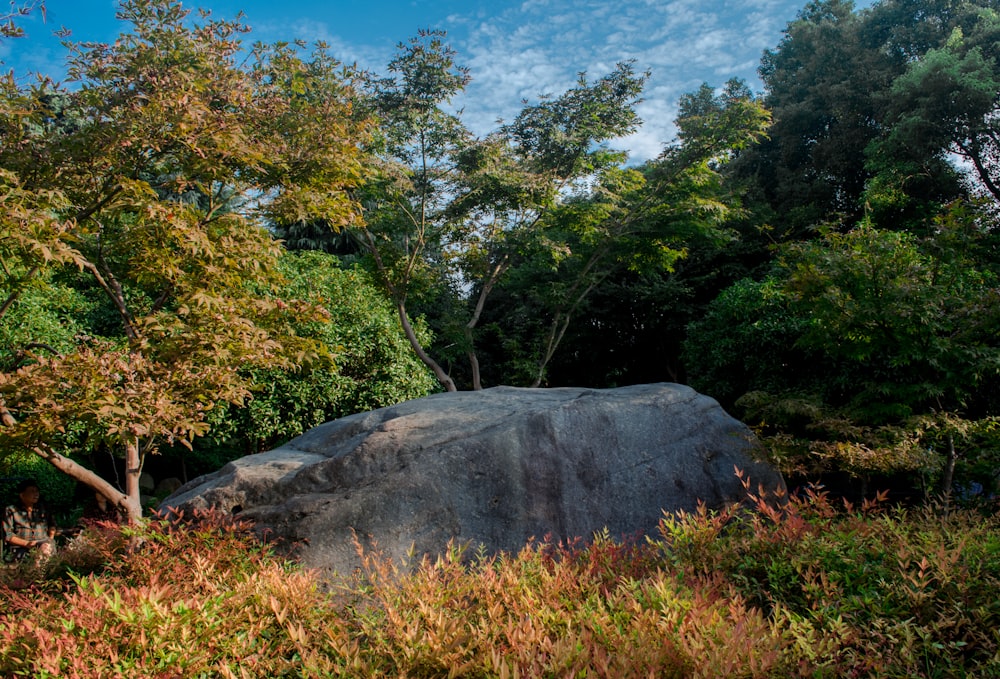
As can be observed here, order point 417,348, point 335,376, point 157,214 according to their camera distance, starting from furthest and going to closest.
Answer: point 417,348 → point 335,376 → point 157,214

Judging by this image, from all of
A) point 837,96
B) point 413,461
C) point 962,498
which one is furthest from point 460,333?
point 837,96

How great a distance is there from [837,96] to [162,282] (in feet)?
54.2

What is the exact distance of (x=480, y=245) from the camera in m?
12.4

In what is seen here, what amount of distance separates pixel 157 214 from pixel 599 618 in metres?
4.43

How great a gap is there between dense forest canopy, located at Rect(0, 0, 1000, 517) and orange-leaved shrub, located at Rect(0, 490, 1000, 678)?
1.73 meters

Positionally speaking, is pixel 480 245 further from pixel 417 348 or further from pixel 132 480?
pixel 132 480

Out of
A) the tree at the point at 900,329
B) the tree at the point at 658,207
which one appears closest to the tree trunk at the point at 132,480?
the tree at the point at 900,329

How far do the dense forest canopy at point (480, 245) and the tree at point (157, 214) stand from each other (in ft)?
0.10

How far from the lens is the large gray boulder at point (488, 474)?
15.7ft

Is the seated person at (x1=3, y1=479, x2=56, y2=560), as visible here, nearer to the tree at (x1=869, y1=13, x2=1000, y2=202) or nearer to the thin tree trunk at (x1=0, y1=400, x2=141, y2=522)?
the thin tree trunk at (x1=0, y1=400, x2=141, y2=522)

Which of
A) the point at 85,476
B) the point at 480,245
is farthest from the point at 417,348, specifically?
the point at 85,476

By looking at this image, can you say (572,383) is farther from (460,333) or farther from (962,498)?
(962,498)

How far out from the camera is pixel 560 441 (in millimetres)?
5398

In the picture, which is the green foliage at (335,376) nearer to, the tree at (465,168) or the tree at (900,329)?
the tree at (465,168)
